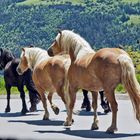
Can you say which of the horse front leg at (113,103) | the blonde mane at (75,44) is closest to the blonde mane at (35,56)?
the blonde mane at (75,44)

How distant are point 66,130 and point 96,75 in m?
1.77

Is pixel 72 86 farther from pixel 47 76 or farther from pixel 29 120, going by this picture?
pixel 29 120

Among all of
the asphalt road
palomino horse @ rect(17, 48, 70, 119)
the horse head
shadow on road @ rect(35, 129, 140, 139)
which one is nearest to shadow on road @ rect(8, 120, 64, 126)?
the asphalt road

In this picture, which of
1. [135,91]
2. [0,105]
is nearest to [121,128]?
[135,91]

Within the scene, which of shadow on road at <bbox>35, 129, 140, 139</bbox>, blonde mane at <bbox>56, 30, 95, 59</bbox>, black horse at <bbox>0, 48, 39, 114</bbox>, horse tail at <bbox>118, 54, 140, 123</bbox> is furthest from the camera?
black horse at <bbox>0, 48, 39, 114</bbox>

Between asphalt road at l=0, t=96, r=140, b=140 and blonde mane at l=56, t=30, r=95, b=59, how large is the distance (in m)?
1.68

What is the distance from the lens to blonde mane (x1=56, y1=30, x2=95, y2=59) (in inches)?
579

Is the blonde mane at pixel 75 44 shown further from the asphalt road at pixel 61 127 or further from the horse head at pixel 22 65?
the horse head at pixel 22 65

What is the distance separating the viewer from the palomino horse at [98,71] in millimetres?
12875

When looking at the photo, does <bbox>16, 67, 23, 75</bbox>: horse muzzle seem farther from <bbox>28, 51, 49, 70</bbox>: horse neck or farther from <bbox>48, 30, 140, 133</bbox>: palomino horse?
<bbox>48, 30, 140, 133</bbox>: palomino horse

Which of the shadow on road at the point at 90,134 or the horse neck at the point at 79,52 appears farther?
the horse neck at the point at 79,52

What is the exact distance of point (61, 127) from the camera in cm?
Answer: 1559

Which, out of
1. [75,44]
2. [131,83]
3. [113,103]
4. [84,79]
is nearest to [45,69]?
[75,44]

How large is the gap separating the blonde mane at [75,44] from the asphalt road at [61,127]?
1.68 meters
